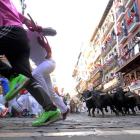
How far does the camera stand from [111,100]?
10.7 meters

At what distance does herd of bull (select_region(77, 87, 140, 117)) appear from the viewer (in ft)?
31.6

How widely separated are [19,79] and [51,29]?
1100mm

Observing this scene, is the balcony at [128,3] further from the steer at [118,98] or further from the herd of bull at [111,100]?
the steer at [118,98]

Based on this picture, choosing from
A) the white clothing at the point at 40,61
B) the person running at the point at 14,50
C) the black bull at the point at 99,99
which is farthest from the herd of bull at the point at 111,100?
the person running at the point at 14,50

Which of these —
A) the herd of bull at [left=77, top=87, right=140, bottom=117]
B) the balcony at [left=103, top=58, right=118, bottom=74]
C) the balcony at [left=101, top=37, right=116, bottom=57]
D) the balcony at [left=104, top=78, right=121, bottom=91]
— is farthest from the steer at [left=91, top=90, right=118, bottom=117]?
the balcony at [left=101, top=37, right=116, bottom=57]

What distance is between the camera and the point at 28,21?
3344 mm

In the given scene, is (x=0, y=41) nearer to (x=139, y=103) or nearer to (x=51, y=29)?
(x=51, y=29)

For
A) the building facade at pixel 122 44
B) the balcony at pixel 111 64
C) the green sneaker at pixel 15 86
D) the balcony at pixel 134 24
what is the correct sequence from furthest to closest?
the balcony at pixel 111 64 < the building facade at pixel 122 44 < the balcony at pixel 134 24 < the green sneaker at pixel 15 86

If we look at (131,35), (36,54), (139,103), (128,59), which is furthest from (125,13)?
(36,54)

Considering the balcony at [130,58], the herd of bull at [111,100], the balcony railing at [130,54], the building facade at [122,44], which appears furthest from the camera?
the building facade at [122,44]

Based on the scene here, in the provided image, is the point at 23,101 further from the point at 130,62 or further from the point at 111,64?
the point at 111,64

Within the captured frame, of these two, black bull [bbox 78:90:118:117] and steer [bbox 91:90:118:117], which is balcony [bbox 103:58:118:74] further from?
steer [bbox 91:90:118:117]

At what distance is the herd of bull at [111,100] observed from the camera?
9617 mm

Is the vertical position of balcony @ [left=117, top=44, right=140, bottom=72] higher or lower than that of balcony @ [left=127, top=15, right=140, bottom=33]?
lower
